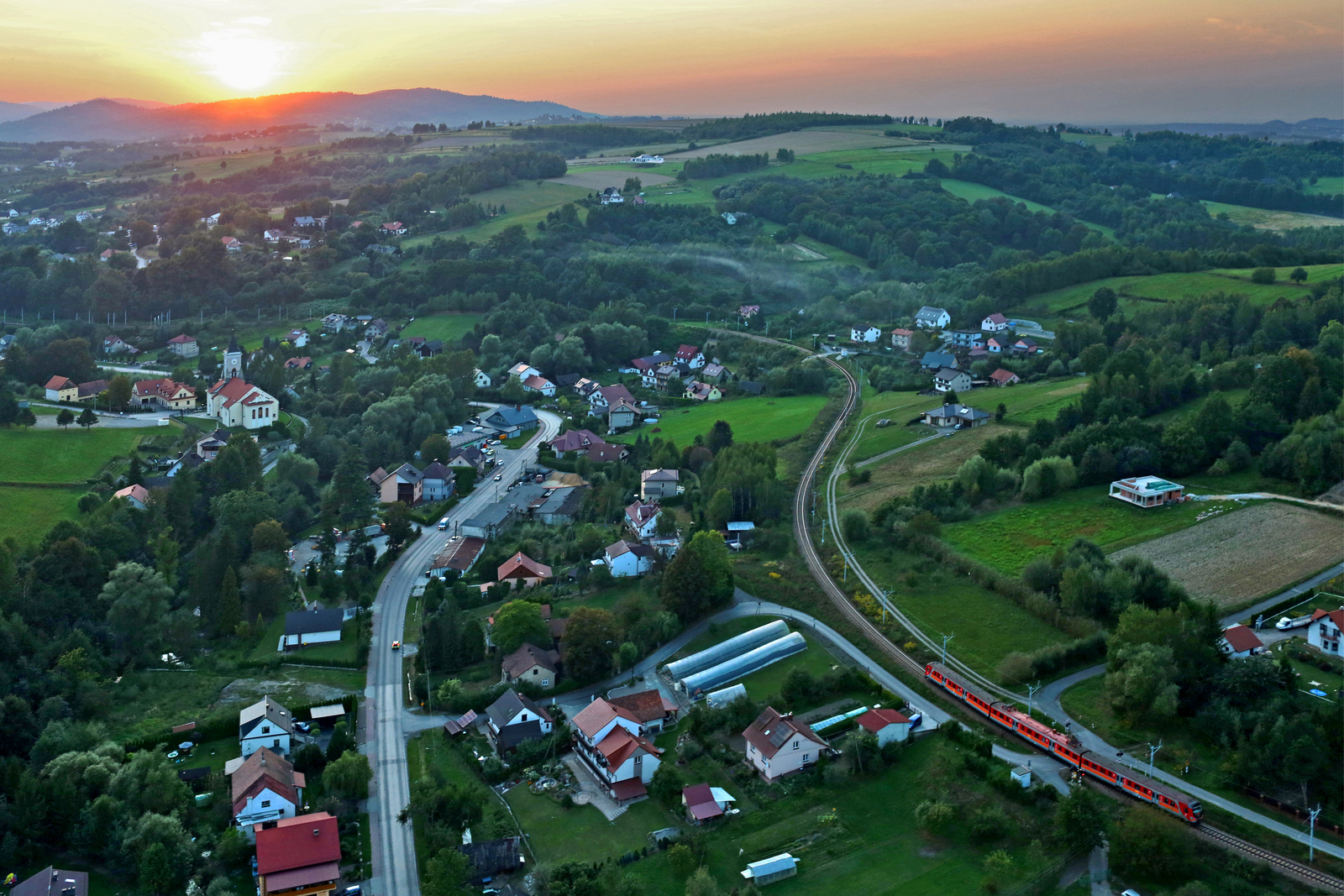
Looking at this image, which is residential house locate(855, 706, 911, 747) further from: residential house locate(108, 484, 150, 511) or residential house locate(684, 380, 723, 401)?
residential house locate(684, 380, 723, 401)

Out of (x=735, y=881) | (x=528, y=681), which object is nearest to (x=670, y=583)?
(x=528, y=681)

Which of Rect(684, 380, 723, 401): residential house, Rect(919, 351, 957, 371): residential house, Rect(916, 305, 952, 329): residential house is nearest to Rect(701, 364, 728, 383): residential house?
Rect(684, 380, 723, 401): residential house

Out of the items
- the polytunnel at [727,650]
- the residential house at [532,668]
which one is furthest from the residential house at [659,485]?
the residential house at [532,668]

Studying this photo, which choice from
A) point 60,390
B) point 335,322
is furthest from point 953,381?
point 60,390

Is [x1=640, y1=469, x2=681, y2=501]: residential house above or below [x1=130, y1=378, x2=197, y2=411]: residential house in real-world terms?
below

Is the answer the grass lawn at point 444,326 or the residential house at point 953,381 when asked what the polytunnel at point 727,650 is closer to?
the residential house at point 953,381

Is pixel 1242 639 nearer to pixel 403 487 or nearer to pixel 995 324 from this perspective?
pixel 403 487
